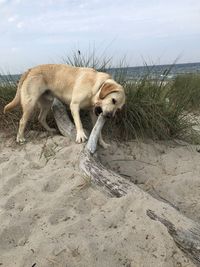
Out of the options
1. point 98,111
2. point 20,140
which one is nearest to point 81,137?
point 98,111

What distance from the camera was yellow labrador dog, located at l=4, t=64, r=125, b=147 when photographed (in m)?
5.38

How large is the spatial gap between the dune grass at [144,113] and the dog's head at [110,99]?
707 mm

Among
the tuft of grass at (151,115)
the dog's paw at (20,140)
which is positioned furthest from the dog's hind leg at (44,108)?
the tuft of grass at (151,115)

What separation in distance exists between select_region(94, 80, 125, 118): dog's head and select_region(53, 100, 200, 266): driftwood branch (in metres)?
0.13

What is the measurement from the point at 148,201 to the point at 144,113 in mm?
2284

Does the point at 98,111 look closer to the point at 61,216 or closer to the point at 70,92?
the point at 70,92

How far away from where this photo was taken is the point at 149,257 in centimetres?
354

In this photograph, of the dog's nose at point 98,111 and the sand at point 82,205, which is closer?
the sand at point 82,205

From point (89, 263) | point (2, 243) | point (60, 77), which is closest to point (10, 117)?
point (60, 77)

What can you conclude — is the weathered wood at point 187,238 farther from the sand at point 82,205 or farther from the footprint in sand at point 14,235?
the footprint in sand at point 14,235

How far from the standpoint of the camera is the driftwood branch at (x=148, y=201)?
3441 millimetres

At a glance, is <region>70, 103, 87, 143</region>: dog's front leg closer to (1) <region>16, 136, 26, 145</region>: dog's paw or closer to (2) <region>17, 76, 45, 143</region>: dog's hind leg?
(2) <region>17, 76, 45, 143</region>: dog's hind leg

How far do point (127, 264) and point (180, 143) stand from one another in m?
3.15

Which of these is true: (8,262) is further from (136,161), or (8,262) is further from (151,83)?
(151,83)
